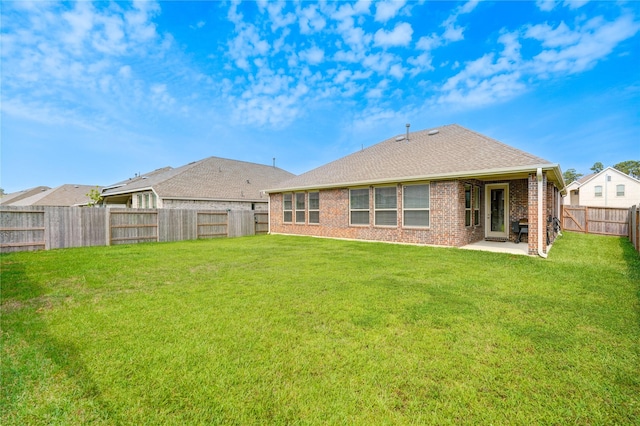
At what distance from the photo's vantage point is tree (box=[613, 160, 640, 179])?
1856 inches

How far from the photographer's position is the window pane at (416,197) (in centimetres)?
1021

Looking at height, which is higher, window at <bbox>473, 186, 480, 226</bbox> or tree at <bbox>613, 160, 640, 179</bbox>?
tree at <bbox>613, 160, 640, 179</bbox>

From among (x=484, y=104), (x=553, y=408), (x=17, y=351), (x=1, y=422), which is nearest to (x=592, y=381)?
(x=553, y=408)

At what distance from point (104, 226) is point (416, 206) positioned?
43.2 ft

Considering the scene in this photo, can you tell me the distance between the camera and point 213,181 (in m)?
19.4

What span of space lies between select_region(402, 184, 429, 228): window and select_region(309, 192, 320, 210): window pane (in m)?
4.69

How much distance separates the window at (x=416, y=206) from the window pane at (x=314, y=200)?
15.4 ft

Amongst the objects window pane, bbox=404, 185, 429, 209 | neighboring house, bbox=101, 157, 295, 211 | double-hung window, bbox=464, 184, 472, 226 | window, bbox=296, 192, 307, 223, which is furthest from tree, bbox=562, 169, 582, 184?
window, bbox=296, 192, 307, 223

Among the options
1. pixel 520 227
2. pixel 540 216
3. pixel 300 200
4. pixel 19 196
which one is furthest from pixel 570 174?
pixel 19 196

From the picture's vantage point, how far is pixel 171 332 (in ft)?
10.5

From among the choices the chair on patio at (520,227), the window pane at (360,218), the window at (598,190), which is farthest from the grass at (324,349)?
the window at (598,190)

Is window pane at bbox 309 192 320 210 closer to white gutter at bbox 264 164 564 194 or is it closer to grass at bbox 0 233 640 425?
white gutter at bbox 264 164 564 194

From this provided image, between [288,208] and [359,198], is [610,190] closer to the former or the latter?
[359,198]

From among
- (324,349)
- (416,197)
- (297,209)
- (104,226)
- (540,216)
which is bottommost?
(324,349)
